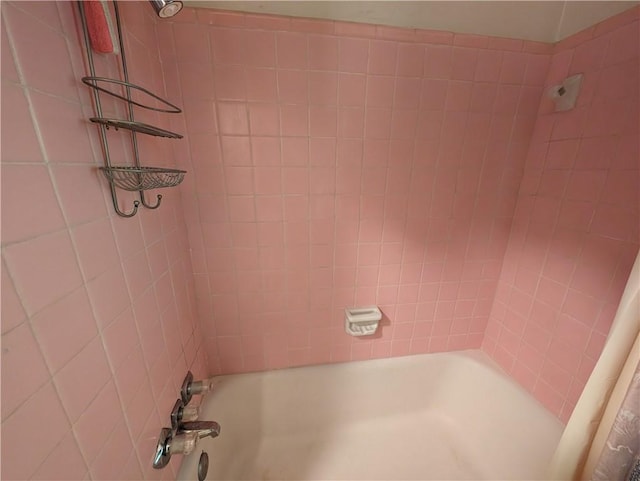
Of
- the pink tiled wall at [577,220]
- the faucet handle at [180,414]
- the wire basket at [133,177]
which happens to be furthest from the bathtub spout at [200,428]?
the pink tiled wall at [577,220]

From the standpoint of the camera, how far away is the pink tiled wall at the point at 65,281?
0.30 meters

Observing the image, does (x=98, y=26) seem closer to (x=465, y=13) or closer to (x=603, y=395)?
(x=465, y=13)

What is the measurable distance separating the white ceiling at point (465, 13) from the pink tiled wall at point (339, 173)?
0.09 ft

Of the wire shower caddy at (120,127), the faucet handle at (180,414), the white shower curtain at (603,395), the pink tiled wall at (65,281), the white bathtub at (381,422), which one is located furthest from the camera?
the white bathtub at (381,422)

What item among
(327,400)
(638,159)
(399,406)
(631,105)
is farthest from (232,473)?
(631,105)

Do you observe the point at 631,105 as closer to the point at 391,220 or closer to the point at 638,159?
the point at 638,159

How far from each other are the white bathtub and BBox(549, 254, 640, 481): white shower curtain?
0.33m

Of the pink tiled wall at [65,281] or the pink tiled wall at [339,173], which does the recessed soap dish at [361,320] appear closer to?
the pink tiled wall at [339,173]

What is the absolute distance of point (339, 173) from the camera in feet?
2.96

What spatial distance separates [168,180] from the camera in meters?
0.70

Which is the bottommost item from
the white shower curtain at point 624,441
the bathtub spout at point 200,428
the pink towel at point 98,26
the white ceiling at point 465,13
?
the bathtub spout at point 200,428

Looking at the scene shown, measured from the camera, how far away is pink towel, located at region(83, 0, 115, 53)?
1.28ft

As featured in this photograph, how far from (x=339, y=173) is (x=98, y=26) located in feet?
2.24

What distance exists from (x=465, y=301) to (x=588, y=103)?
2.80 feet
